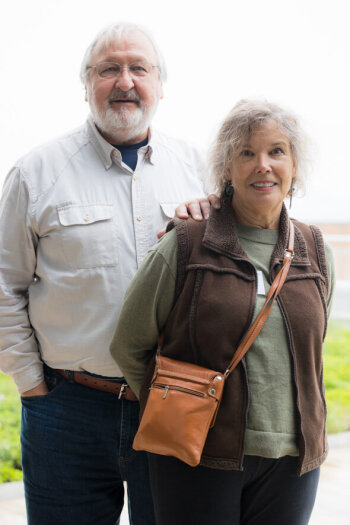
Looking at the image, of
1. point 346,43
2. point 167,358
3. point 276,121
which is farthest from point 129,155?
point 346,43

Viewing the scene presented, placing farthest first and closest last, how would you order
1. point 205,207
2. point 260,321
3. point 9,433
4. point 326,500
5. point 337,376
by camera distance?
point 337,376
point 9,433
point 326,500
point 205,207
point 260,321

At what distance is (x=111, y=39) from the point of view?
1.73 m

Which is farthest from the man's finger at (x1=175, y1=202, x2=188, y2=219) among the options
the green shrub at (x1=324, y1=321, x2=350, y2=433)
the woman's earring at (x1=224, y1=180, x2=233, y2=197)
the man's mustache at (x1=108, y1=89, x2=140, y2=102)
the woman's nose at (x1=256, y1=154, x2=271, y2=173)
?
the green shrub at (x1=324, y1=321, x2=350, y2=433)

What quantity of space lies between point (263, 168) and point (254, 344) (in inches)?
17.8

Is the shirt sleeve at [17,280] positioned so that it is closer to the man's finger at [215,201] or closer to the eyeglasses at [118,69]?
the eyeglasses at [118,69]

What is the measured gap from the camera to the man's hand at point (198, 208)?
1.58m

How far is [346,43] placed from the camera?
4.08 m

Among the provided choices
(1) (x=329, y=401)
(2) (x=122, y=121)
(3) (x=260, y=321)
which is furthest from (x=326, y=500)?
(2) (x=122, y=121)

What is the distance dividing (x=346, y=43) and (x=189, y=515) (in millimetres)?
3642

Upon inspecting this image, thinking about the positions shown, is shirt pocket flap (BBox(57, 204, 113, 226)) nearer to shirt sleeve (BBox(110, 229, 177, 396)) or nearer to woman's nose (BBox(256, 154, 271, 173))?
shirt sleeve (BBox(110, 229, 177, 396))

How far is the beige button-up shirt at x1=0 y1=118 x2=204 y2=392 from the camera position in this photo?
1655mm

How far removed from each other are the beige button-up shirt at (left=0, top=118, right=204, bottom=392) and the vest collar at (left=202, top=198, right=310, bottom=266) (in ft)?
0.83

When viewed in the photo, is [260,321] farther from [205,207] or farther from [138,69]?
[138,69]

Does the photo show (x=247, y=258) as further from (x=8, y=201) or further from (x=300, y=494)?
(x=8, y=201)
